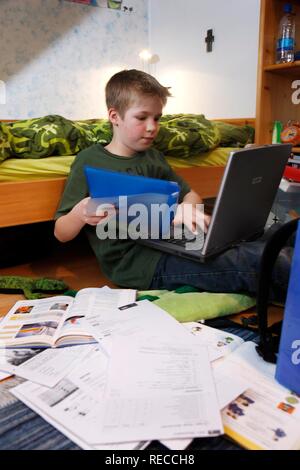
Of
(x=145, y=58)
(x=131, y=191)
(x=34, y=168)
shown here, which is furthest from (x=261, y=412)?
(x=145, y=58)

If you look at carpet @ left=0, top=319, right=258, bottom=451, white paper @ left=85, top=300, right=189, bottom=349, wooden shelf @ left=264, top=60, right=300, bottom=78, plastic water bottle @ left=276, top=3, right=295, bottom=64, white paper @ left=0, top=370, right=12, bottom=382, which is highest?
plastic water bottle @ left=276, top=3, right=295, bottom=64

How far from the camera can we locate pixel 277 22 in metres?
1.64

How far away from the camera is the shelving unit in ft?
5.28

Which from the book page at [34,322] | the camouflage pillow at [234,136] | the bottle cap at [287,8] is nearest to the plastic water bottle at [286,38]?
the bottle cap at [287,8]

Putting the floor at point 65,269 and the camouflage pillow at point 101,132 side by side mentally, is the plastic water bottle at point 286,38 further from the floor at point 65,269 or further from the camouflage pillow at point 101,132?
the floor at point 65,269

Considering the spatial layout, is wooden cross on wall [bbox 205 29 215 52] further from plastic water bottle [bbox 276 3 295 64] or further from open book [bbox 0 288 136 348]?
open book [bbox 0 288 136 348]

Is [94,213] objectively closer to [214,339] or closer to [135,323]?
[135,323]

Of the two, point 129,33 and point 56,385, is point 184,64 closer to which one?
point 129,33

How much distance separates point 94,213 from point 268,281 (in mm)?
460

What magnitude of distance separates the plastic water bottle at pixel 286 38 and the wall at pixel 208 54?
0.44 m

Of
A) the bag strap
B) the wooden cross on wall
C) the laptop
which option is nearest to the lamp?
the wooden cross on wall

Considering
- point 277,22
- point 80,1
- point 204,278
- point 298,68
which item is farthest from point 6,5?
point 204,278

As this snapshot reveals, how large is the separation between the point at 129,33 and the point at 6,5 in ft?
2.92

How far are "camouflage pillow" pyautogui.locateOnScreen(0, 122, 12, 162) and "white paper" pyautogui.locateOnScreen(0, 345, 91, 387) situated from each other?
60 centimetres
